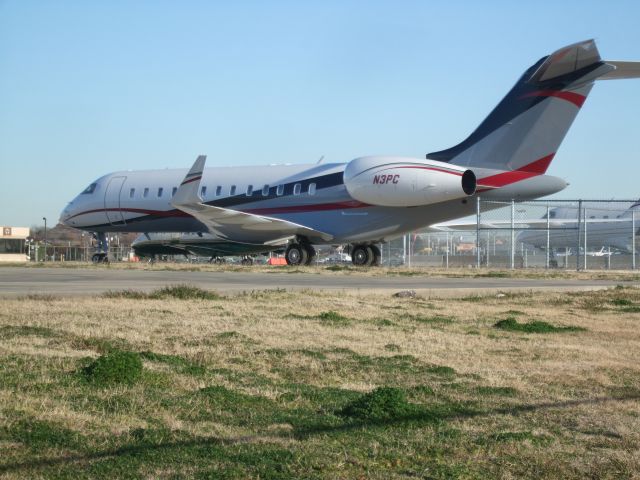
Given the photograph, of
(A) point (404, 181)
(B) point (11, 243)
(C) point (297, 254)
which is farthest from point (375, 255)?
(B) point (11, 243)

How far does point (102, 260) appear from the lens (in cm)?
4528

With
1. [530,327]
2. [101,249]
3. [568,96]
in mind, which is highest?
[568,96]

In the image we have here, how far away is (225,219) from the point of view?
3766 centimetres

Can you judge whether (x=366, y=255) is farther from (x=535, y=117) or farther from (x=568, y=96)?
(x=568, y=96)

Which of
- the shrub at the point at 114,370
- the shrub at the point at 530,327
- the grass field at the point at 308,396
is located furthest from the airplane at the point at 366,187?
the shrub at the point at 114,370

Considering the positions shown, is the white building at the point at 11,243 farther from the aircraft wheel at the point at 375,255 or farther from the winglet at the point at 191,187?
the aircraft wheel at the point at 375,255

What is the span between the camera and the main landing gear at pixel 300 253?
128 feet

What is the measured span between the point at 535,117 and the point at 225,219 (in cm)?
1353

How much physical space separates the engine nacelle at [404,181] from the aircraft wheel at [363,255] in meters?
4.25

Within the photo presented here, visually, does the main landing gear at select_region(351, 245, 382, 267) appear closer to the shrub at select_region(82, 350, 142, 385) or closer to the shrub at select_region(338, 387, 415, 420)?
the shrub at select_region(82, 350, 142, 385)

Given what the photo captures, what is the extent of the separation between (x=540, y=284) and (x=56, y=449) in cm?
2196

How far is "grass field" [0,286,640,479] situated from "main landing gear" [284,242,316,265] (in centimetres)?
2384

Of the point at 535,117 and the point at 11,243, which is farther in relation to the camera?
the point at 11,243

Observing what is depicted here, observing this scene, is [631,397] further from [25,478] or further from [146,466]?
[25,478]
